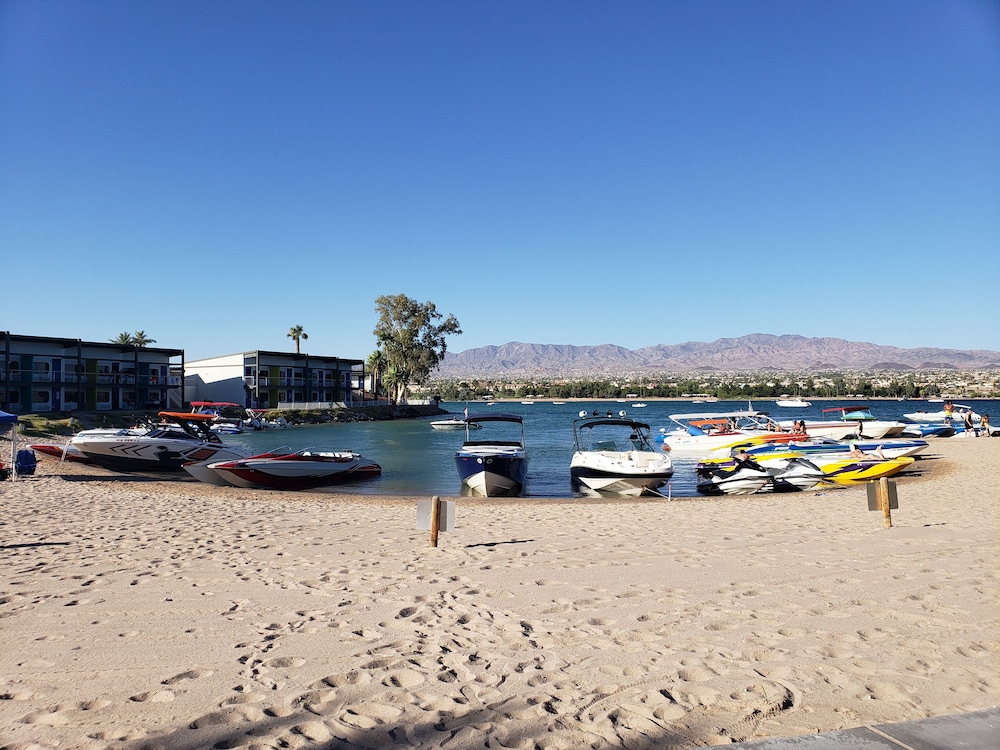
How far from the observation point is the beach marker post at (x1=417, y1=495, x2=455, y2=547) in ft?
32.9

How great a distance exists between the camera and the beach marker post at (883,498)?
11.5 m

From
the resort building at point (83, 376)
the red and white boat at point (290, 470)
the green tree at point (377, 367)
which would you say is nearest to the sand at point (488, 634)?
the red and white boat at point (290, 470)

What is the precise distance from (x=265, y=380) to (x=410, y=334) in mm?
18594

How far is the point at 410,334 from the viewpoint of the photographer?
3255 inches

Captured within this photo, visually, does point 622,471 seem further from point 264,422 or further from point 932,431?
point 264,422

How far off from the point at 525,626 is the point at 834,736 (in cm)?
311

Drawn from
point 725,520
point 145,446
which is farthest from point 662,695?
point 145,446

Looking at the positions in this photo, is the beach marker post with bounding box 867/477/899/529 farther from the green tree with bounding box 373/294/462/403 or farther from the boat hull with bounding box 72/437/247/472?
the green tree with bounding box 373/294/462/403

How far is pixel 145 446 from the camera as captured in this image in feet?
79.4

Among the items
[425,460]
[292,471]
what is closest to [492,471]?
[292,471]

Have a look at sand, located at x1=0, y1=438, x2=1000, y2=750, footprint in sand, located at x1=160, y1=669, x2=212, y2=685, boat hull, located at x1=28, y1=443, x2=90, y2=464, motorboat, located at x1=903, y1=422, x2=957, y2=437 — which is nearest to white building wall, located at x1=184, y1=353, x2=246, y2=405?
boat hull, located at x1=28, y1=443, x2=90, y2=464

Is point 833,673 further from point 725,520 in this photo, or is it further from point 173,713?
point 725,520

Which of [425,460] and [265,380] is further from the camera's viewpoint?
[265,380]

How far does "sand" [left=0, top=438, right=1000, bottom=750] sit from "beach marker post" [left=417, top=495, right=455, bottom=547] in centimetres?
35
